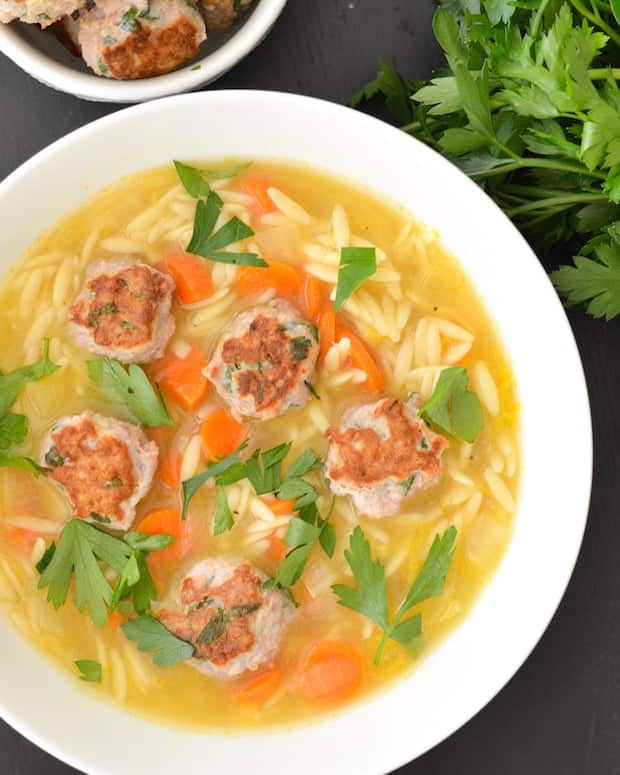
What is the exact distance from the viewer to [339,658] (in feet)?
13.7

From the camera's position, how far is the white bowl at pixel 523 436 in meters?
3.94

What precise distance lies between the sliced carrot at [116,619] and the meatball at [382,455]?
99 cm

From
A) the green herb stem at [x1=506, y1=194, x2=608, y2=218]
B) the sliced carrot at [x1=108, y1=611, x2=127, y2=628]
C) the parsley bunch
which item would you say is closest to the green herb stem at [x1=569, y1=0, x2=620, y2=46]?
the parsley bunch

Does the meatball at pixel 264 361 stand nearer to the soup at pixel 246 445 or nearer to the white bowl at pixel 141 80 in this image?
the soup at pixel 246 445

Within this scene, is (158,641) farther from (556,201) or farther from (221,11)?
(221,11)

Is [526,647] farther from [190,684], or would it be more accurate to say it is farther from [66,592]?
[66,592]

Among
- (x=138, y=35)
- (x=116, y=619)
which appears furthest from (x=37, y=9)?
(x=116, y=619)

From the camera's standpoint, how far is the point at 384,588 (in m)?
4.11

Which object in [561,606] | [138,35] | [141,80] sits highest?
[138,35]

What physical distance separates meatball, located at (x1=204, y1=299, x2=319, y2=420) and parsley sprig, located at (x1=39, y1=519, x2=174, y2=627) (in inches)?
25.4

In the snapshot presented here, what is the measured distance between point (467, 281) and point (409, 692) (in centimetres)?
169

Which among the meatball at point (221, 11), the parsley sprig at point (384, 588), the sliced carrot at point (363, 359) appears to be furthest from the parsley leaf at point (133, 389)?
the meatball at point (221, 11)

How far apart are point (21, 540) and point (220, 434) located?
0.90m

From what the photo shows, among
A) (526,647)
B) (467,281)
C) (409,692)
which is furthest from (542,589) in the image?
(467,281)
